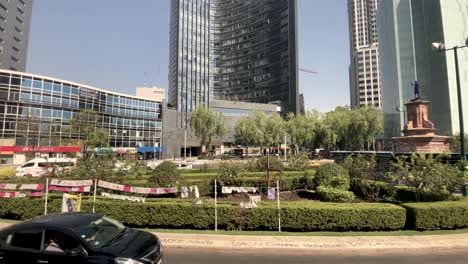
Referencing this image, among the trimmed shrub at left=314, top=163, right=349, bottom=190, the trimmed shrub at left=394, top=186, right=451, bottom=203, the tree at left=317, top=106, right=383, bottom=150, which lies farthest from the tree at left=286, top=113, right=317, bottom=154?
the trimmed shrub at left=394, top=186, right=451, bottom=203

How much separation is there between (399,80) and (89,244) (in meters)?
79.7

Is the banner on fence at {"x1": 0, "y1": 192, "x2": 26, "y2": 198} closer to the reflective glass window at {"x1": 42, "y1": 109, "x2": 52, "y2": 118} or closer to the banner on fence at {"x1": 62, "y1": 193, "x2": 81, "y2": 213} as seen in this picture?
the banner on fence at {"x1": 62, "y1": 193, "x2": 81, "y2": 213}

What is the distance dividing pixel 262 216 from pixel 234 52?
151842mm

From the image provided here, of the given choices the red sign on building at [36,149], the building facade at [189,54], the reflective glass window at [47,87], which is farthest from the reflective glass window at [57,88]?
the building facade at [189,54]

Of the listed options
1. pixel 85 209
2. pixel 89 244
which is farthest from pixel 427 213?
pixel 85 209

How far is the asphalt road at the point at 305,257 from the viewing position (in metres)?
8.71

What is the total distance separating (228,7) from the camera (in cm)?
16012

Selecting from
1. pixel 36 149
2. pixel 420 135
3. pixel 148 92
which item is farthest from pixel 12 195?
pixel 148 92

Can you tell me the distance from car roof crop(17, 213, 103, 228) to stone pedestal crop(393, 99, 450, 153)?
1120 inches

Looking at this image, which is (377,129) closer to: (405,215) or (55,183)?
(405,215)

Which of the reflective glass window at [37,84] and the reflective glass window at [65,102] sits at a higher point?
the reflective glass window at [37,84]

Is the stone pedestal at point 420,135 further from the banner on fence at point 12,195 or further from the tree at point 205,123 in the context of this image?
the tree at point 205,123

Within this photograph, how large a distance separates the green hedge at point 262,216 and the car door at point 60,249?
245 inches

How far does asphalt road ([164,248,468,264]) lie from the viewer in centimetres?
871
